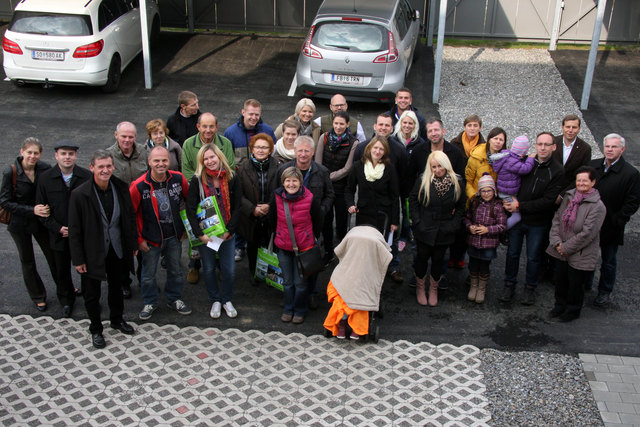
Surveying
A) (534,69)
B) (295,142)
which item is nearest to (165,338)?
(295,142)

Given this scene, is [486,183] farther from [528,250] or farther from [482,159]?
[528,250]

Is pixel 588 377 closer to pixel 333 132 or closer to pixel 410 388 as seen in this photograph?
pixel 410 388

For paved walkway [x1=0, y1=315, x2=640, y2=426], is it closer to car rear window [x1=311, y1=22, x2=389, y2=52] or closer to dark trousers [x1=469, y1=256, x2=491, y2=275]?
dark trousers [x1=469, y1=256, x2=491, y2=275]

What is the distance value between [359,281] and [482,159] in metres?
2.02

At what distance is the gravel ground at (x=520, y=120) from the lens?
5773mm

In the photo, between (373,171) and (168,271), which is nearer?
(168,271)

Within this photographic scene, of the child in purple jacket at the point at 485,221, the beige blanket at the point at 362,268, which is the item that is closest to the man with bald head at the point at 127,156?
the beige blanket at the point at 362,268

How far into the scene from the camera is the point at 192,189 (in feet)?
21.7

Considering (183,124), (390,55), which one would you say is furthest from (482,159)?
(390,55)

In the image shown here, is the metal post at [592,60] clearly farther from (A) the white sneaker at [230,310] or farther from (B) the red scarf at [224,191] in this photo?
(A) the white sneaker at [230,310]

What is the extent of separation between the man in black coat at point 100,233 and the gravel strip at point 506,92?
701 cm

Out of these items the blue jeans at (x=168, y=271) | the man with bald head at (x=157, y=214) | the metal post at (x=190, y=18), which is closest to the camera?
the man with bald head at (x=157, y=214)

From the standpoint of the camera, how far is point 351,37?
41.2ft

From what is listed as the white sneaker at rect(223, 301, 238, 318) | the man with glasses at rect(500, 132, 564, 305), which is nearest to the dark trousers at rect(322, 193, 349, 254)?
the white sneaker at rect(223, 301, 238, 318)
